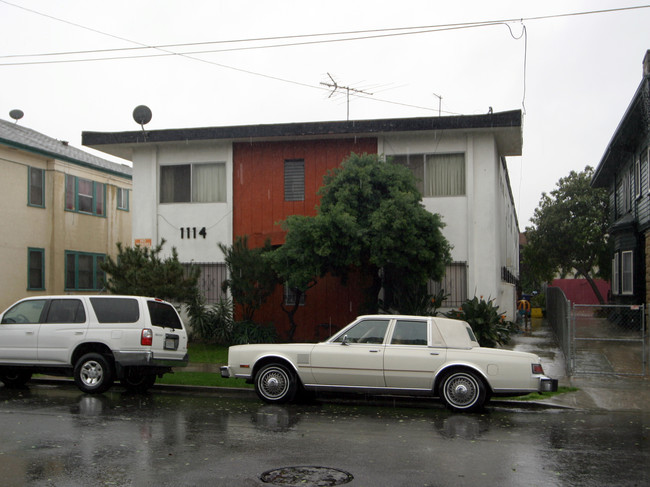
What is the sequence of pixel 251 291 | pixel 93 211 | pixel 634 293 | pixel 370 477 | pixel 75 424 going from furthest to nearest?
1. pixel 93 211
2. pixel 634 293
3. pixel 251 291
4. pixel 75 424
5. pixel 370 477

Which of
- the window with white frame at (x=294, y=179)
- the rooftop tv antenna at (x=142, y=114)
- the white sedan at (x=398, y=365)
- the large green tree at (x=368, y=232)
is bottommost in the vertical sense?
the white sedan at (x=398, y=365)

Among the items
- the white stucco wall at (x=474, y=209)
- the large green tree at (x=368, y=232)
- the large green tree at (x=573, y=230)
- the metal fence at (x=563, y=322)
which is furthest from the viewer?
the large green tree at (x=573, y=230)

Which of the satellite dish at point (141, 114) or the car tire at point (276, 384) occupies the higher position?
the satellite dish at point (141, 114)

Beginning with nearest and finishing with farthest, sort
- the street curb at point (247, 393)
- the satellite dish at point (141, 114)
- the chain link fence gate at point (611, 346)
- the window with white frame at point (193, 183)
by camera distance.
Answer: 1. the street curb at point (247, 393)
2. the chain link fence gate at point (611, 346)
3. the window with white frame at point (193, 183)
4. the satellite dish at point (141, 114)

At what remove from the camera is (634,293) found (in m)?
24.2

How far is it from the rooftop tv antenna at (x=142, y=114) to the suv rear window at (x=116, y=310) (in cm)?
1039

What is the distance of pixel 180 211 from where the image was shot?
21.5 metres

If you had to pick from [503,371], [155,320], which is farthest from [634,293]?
[155,320]

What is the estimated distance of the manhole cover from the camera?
21.3 feet

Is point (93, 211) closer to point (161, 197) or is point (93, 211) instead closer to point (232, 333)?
point (161, 197)

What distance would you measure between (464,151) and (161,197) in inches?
356

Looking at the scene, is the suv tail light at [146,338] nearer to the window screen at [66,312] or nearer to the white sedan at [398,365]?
the window screen at [66,312]

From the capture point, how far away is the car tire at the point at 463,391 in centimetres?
1063

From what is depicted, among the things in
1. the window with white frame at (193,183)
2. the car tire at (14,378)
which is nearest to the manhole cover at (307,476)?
the car tire at (14,378)
